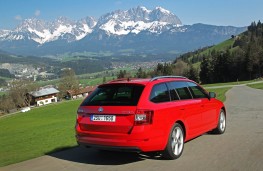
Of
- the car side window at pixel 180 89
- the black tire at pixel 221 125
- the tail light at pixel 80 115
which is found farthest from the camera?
the black tire at pixel 221 125

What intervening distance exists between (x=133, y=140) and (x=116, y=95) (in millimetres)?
Answer: 1123

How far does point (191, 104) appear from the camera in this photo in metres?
8.66

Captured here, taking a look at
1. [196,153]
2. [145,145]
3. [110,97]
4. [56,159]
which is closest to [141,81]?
[110,97]

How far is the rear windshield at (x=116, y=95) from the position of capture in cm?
732

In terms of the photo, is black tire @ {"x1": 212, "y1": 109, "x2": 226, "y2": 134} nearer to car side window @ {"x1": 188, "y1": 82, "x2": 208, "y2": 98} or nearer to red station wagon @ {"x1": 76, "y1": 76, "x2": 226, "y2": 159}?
car side window @ {"x1": 188, "y1": 82, "x2": 208, "y2": 98}

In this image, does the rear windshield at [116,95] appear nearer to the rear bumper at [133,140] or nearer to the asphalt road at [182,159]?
the rear bumper at [133,140]

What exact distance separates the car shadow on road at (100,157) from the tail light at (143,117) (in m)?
1.01

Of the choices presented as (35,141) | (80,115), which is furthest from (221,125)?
(35,141)

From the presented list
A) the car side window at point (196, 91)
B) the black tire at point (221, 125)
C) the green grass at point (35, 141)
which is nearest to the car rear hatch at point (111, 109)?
the green grass at point (35, 141)

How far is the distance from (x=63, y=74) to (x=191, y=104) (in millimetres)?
108771

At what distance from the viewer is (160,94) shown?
25.3 feet

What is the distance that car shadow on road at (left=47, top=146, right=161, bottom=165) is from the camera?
25.0ft

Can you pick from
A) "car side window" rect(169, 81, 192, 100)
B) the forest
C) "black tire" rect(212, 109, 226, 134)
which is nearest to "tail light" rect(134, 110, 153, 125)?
"car side window" rect(169, 81, 192, 100)

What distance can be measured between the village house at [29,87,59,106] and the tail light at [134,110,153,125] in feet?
371
